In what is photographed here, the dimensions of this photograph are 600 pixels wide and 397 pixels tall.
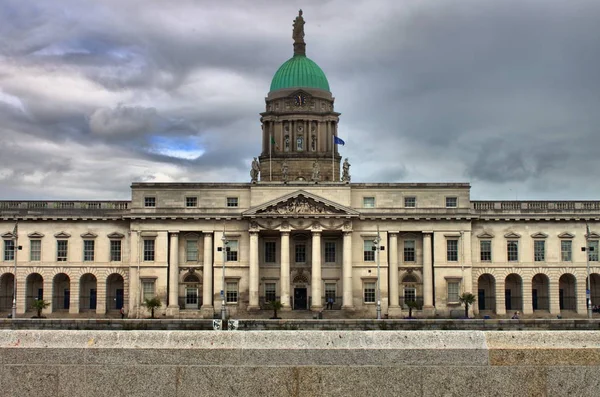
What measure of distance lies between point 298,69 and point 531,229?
120 feet

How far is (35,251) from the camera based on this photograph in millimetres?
74625

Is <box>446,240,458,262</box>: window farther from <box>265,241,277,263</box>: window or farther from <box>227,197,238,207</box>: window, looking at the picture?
<box>227,197,238,207</box>: window

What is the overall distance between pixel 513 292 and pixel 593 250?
9016mm

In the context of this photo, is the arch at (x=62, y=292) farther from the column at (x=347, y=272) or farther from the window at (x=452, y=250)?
the window at (x=452, y=250)

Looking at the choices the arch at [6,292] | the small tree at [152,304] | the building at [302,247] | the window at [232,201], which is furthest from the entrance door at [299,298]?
the arch at [6,292]

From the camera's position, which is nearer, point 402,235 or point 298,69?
point 402,235

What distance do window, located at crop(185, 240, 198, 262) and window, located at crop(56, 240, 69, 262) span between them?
40.0ft

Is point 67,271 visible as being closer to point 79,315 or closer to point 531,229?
point 79,315

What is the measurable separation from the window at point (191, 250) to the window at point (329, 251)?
42.8 feet

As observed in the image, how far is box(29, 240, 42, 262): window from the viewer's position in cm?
7450

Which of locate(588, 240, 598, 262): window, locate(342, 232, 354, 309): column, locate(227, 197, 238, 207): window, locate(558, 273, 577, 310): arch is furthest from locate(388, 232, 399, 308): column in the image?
locate(588, 240, 598, 262): window

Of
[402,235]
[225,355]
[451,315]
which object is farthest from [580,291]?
[225,355]

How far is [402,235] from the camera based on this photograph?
74.0m

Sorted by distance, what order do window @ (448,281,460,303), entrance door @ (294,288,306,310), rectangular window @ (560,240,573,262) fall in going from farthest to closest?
1. rectangular window @ (560,240,573,262)
2. entrance door @ (294,288,306,310)
3. window @ (448,281,460,303)
